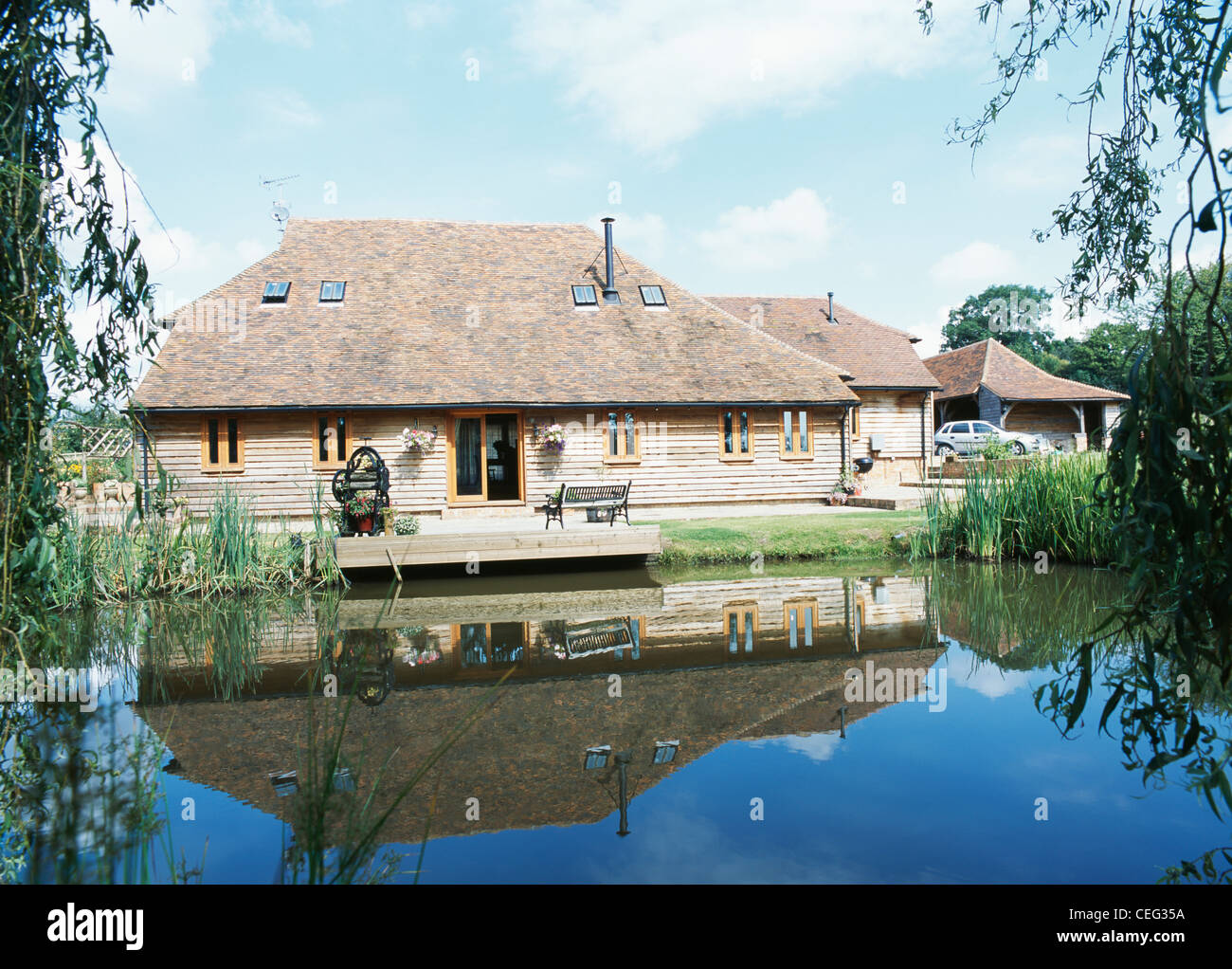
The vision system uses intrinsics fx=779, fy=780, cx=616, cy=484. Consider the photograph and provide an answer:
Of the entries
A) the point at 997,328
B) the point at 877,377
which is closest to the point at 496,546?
the point at 877,377

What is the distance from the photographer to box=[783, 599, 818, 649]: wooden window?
7.35 m

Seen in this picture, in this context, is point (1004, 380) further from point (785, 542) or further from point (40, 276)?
point (40, 276)

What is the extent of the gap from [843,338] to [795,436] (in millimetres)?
10473

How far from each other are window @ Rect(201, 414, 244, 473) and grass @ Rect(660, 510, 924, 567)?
9.48 meters

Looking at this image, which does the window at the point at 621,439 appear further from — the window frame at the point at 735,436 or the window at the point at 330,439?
the window at the point at 330,439

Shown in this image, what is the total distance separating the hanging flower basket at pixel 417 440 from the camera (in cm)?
1666

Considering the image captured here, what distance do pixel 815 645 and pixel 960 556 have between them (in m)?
6.63

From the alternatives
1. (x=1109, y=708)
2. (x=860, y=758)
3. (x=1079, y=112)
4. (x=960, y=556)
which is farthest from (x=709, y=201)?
(x=1109, y=708)

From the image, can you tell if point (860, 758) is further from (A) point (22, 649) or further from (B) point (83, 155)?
(B) point (83, 155)

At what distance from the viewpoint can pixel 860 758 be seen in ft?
15.1

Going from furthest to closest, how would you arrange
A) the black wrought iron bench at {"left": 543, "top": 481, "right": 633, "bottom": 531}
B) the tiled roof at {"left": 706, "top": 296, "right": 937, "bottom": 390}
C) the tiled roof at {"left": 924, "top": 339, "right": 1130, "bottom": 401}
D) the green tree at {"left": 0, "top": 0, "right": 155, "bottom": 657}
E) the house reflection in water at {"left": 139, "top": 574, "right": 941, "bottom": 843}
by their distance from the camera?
the tiled roof at {"left": 924, "top": 339, "right": 1130, "bottom": 401}
the tiled roof at {"left": 706, "top": 296, "right": 937, "bottom": 390}
the black wrought iron bench at {"left": 543, "top": 481, "right": 633, "bottom": 531}
the house reflection in water at {"left": 139, "top": 574, "right": 941, "bottom": 843}
the green tree at {"left": 0, "top": 0, "right": 155, "bottom": 657}

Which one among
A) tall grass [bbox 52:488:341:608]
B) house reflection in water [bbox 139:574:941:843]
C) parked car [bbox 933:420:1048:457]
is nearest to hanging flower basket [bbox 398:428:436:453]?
tall grass [bbox 52:488:341:608]

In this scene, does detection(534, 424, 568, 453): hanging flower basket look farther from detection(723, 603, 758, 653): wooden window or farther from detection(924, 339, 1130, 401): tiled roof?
detection(924, 339, 1130, 401): tiled roof

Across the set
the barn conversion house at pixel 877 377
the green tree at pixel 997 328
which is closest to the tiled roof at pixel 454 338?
the barn conversion house at pixel 877 377
